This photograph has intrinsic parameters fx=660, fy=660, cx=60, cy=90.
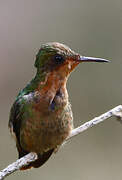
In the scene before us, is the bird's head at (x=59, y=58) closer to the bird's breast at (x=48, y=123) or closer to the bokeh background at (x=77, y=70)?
the bird's breast at (x=48, y=123)

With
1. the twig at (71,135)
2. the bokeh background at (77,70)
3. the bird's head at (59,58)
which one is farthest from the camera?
the bokeh background at (77,70)

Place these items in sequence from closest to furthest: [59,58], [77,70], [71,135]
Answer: [59,58]
[71,135]
[77,70]

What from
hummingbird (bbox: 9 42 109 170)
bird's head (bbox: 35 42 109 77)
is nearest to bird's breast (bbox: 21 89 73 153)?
hummingbird (bbox: 9 42 109 170)

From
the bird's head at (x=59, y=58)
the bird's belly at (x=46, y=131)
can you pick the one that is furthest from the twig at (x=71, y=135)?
the bird's head at (x=59, y=58)

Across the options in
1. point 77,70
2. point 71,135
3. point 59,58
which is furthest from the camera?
point 77,70

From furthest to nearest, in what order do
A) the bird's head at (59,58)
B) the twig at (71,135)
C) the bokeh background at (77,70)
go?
the bokeh background at (77,70)
the bird's head at (59,58)
the twig at (71,135)

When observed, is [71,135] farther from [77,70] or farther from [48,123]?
[77,70]

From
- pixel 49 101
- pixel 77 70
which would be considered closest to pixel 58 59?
pixel 49 101
